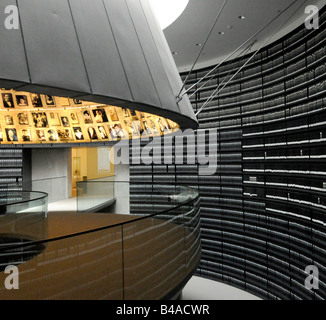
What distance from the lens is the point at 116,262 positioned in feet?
10.3

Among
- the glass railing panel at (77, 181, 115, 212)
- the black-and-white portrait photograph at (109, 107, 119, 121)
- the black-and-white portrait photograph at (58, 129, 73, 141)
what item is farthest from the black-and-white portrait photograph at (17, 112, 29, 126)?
the glass railing panel at (77, 181, 115, 212)

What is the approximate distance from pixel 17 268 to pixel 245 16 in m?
8.37

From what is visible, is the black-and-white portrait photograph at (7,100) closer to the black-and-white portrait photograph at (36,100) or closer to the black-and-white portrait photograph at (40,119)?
the black-and-white portrait photograph at (36,100)

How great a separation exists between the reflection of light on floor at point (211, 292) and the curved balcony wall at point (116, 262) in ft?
17.7

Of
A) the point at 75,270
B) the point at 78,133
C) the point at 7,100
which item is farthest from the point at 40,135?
the point at 75,270

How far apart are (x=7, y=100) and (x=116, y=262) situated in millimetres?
5216

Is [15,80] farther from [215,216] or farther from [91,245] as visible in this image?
[215,216]

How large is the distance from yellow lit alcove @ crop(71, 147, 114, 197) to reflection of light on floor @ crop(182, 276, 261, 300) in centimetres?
823

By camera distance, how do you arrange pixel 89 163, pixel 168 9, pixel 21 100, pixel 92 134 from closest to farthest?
pixel 21 100 → pixel 92 134 → pixel 168 9 → pixel 89 163

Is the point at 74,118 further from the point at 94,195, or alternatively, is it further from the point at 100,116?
the point at 94,195

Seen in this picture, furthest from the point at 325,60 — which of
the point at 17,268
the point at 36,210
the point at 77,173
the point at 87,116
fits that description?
the point at 77,173

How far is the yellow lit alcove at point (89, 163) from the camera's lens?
1714cm

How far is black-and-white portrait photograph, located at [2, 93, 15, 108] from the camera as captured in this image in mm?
6812

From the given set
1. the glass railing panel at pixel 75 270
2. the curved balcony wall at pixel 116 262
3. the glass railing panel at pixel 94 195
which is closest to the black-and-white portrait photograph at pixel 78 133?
the glass railing panel at pixel 94 195
